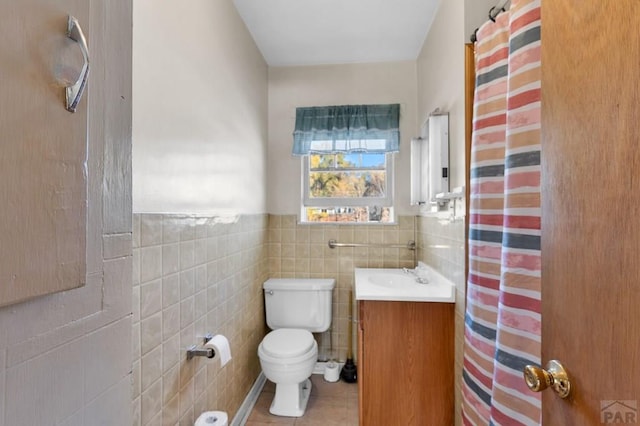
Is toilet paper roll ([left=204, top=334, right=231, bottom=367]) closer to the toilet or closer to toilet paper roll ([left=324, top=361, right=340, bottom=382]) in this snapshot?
the toilet

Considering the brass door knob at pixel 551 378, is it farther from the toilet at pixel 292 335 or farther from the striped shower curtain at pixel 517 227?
the toilet at pixel 292 335

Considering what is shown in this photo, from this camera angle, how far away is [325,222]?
258cm

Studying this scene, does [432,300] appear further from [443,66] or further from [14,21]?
[14,21]

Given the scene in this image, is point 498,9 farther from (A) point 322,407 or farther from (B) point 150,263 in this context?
(A) point 322,407

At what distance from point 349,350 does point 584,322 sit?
215 centimetres

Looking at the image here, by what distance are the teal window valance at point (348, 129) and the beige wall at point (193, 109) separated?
0.47 metres

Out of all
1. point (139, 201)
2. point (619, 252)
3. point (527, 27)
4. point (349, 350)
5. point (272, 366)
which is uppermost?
point (527, 27)

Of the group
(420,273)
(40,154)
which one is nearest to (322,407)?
(420,273)

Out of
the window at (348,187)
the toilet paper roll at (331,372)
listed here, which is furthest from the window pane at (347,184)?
the toilet paper roll at (331,372)

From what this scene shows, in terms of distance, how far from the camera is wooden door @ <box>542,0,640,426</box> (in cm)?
47

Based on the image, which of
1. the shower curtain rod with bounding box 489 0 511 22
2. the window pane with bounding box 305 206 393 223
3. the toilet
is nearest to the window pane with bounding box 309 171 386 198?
the window pane with bounding box 305 206 393 223

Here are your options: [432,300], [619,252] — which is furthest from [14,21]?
[432,300]

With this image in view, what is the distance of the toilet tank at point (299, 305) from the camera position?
2.33m

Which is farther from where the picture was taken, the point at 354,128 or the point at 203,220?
the point at 354,128
